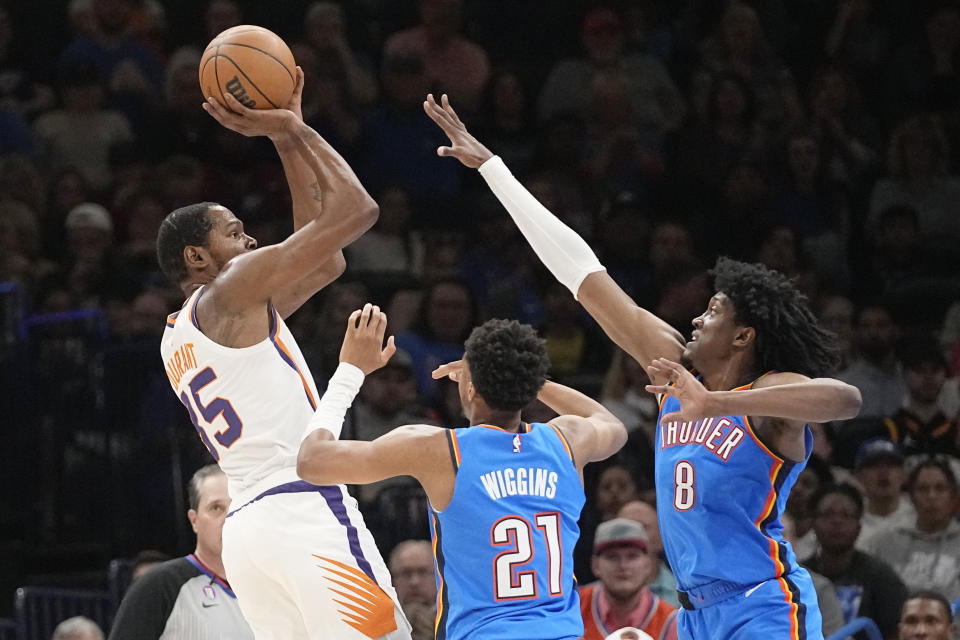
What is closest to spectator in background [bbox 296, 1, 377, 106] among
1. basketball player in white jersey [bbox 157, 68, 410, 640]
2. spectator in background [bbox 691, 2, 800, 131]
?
spectator in background [bbox 691, 2, 800, 131]

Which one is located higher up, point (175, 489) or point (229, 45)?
point (229, 45)

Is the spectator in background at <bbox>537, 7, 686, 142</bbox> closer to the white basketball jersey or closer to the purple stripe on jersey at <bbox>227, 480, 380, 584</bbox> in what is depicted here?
the white basketball jersey

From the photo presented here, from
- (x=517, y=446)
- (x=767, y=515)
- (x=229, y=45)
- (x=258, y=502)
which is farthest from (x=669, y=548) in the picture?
(x=229, y=45)

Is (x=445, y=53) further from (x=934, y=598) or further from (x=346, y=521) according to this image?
(x=346, y=521)

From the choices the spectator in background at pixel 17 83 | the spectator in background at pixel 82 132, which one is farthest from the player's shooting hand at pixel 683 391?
the spectator in background at pixel 17 83

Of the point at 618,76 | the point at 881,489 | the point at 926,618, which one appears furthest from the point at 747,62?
the point at 926,618

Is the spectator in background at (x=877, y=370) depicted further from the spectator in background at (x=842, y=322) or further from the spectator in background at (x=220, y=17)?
the spectator in background at (x=220, y=17)

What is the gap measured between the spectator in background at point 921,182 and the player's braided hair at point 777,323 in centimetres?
638

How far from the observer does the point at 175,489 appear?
8828 mm

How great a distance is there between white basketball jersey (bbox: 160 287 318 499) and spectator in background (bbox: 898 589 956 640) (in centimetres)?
376

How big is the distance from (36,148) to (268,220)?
2.13m

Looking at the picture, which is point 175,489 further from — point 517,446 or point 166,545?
point 517,446

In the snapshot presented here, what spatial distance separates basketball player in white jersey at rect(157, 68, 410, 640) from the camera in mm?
5078

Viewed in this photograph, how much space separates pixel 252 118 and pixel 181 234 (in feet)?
1.67
